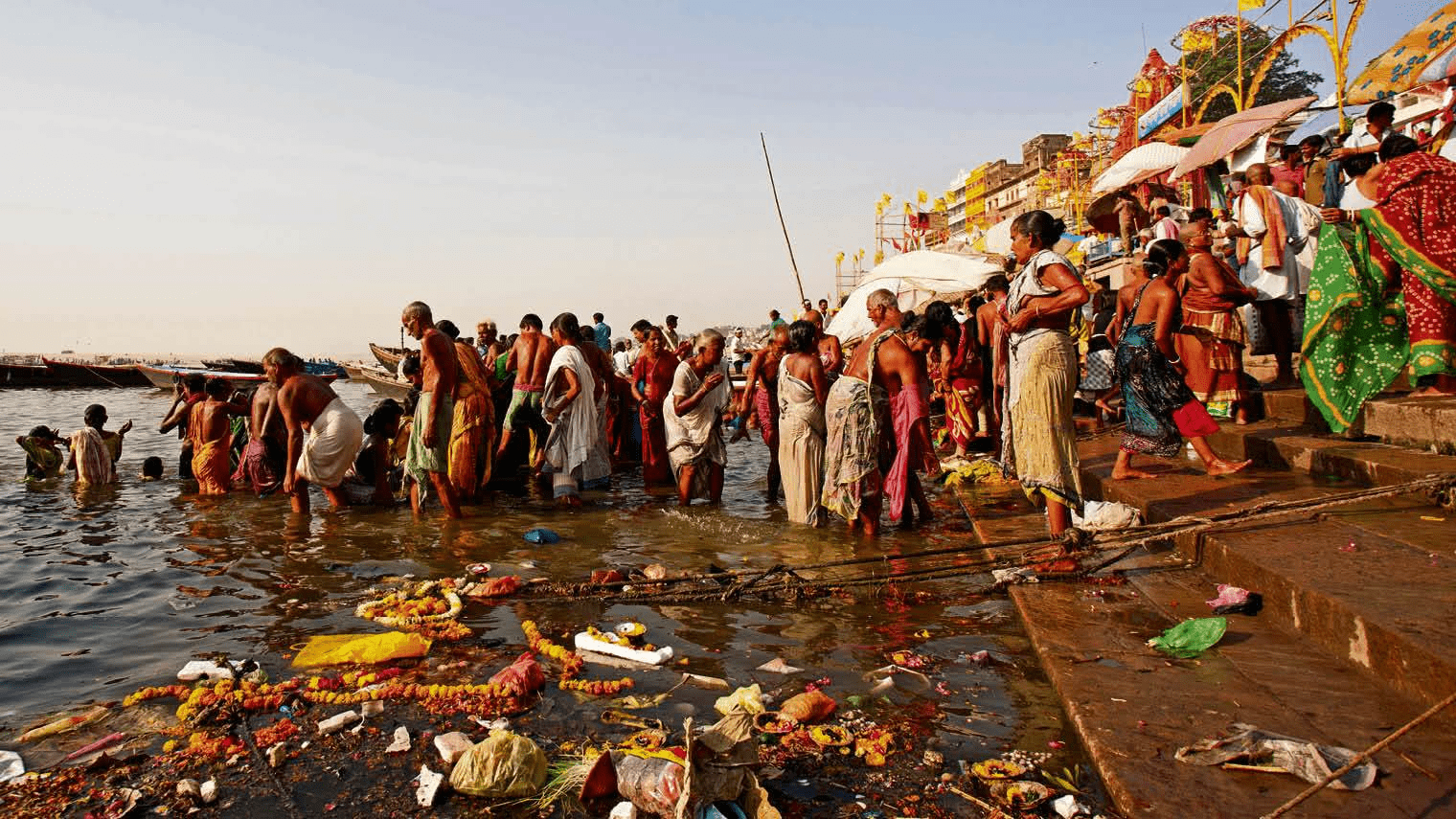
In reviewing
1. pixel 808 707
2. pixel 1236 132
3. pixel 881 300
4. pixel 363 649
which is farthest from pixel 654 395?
pixel 1236 132

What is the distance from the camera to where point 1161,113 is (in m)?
22.4

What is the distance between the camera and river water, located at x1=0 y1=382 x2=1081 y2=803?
326cm

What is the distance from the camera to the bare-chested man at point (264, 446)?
8422 mm

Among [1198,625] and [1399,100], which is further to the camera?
[1399,100]

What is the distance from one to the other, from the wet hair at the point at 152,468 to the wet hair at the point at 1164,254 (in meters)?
10.7

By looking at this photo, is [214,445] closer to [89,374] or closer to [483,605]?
[483,605]

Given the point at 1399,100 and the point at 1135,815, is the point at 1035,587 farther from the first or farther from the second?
the point at 1399,100

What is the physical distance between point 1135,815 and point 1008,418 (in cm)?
304

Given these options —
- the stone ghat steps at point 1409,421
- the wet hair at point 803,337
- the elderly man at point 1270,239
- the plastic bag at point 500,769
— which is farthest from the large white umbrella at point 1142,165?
the plastic bag at point 500,769

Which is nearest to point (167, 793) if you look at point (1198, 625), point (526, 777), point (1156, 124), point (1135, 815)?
point (526, 777)

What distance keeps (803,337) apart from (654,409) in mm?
3037

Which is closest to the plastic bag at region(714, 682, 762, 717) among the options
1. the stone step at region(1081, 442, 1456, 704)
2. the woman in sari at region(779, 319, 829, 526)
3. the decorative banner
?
the stone step at region(1081, 442, 1456, 704)

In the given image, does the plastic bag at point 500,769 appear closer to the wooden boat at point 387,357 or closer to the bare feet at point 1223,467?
the bare feet at point 1223,467

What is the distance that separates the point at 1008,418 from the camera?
16.1 ft
